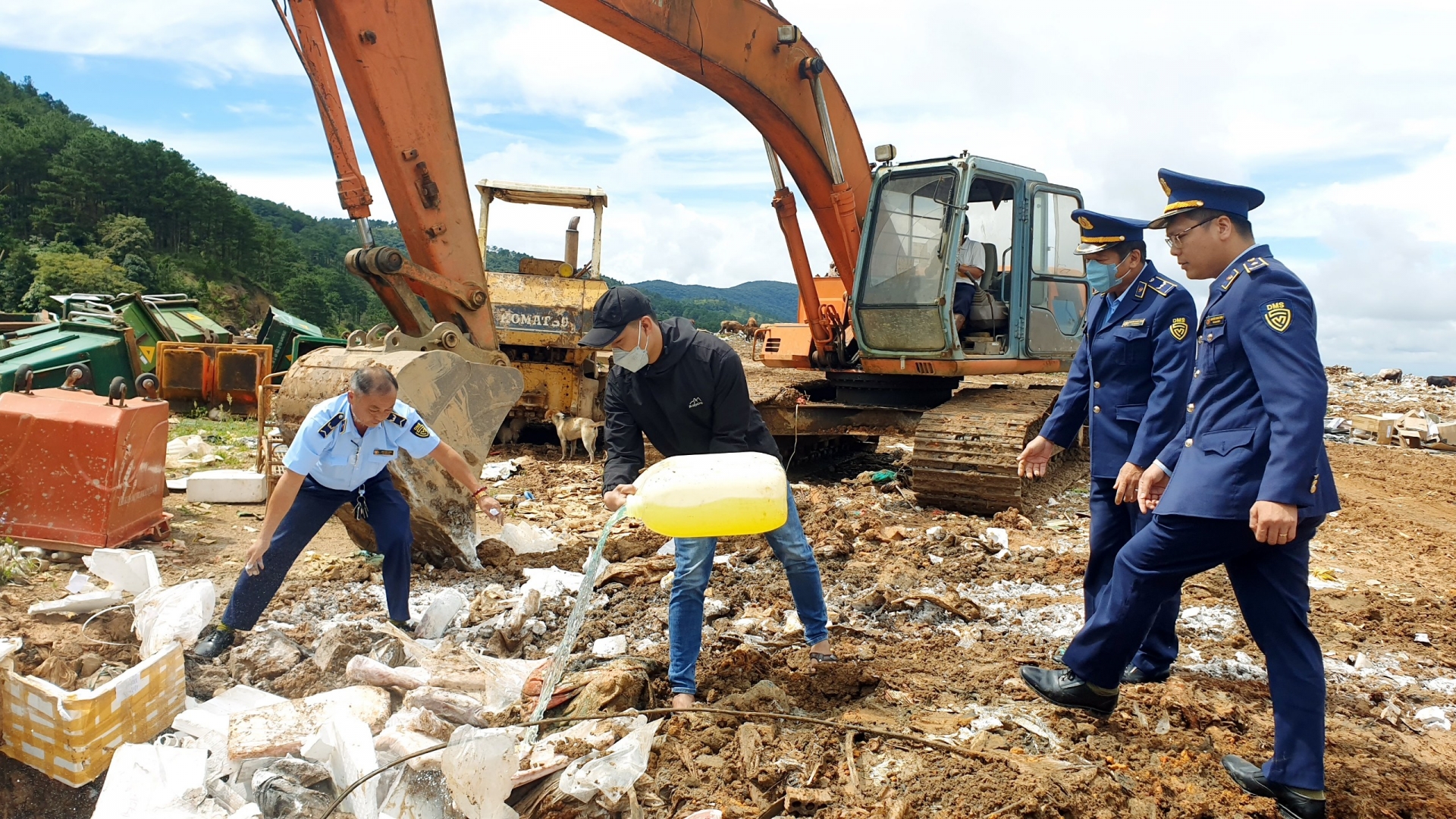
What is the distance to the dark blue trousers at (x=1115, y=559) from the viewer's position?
364cm

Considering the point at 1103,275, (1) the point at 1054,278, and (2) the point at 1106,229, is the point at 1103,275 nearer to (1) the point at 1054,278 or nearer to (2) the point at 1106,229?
(2) the point at 1106,229

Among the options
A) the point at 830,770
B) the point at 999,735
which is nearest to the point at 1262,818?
the point at 999,735

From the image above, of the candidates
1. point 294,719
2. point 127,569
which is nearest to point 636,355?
point 294,719

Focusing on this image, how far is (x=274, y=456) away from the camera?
6.83m

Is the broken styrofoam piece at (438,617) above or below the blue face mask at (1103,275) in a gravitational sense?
below

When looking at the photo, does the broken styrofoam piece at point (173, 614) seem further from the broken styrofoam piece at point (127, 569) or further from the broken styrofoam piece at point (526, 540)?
the broken styrofoam piece at point (526, 540)

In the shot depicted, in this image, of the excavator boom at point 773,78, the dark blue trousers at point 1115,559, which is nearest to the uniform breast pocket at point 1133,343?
the dark blue trousers at point 1115,559

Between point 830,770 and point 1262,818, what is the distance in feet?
4.06

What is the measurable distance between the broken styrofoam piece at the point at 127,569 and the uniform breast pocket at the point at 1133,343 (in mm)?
4397

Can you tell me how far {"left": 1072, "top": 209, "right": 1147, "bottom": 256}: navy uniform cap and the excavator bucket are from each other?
10.4 ft

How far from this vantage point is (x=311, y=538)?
394 centimetres

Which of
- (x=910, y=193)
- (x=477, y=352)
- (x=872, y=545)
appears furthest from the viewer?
(x=910, y=193)

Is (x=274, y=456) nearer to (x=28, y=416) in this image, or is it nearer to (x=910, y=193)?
(x=28, y=416)

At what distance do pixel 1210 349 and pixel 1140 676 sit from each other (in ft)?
5.02
